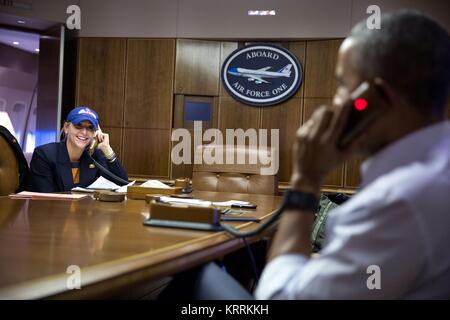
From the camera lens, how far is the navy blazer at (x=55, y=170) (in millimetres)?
2759

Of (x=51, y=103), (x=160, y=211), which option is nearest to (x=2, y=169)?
(x=160, y=211)

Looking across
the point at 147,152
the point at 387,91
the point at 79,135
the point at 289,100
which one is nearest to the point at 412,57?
the point at 387,91

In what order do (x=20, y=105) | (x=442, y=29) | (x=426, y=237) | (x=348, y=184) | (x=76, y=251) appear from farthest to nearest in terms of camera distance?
(x=20, y=105)
(x=348, y=184)
(x=76, y=251)
(x=442, y=29)
(x=426, y=237)

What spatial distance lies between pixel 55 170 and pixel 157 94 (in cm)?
326

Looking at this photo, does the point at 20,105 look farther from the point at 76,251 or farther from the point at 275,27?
the point at 76,251

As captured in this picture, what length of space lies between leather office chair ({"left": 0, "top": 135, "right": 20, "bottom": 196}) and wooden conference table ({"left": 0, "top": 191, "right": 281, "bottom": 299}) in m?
0.90

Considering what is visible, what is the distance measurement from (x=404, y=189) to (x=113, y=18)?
5946mm

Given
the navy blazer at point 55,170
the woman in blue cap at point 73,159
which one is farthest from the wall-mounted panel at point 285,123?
the navy blazer at point 55,170

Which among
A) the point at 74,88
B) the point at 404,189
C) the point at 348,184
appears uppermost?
the point at 74,88

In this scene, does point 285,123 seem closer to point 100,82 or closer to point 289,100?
point 289,100

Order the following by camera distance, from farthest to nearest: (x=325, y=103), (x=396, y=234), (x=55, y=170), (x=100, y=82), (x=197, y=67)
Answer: (x=100, y=82) < (x=197, y=67) < (x=325, y=103) < (x=55, y=170) < (x=396, y=234)

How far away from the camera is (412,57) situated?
0.74 metres

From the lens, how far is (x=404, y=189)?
0.67 m

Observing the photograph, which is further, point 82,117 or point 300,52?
point 300,52
